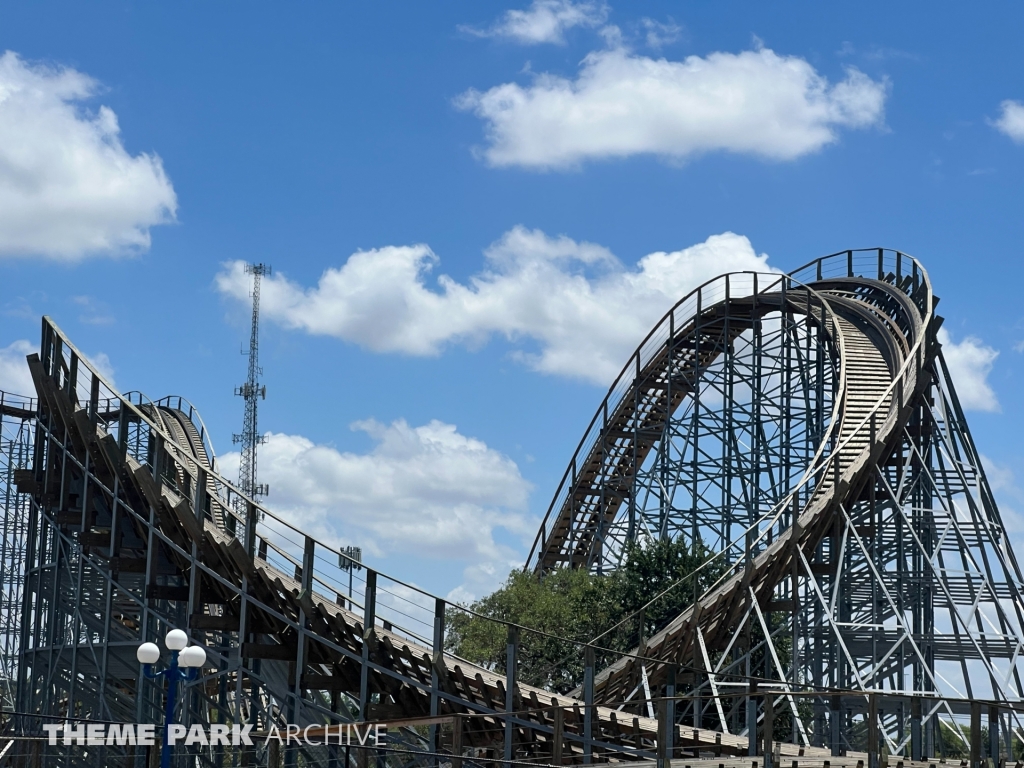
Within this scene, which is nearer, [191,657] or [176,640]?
[191,657]

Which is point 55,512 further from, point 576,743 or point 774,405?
point 774,405

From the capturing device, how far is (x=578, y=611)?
27422 millimetres

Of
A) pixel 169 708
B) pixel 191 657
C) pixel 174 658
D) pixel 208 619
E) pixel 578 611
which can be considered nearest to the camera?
pixel 169 708

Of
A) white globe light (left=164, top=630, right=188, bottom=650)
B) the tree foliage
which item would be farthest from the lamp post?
the tree foliage

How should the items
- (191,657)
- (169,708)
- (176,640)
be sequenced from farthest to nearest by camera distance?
1. (176,640)
2. (191,657)
3. (169,708)

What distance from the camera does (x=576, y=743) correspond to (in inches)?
697

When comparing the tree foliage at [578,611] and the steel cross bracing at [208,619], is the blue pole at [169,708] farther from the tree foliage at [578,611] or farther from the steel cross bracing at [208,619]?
the tree foliage at [578,611]

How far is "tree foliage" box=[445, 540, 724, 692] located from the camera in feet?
83.3

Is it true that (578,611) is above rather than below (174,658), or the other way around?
above

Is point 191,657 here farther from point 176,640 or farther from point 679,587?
point 679,587

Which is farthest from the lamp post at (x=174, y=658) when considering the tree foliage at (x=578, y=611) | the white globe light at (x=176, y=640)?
the tree foliage at (x=578, y=611)

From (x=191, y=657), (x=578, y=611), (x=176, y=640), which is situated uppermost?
(x=578, y=611)

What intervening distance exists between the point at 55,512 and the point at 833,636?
41.5 ft

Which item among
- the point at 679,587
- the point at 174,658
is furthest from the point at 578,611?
the point at 174,658
